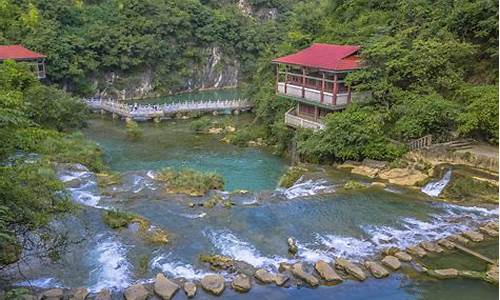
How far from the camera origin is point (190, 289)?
1416 centimetres

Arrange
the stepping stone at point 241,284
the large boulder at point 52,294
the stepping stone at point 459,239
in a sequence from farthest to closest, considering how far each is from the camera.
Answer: the stepping stone at point 459,239 → the stepping stone at point 241,284 → the large boulder at point 52,294

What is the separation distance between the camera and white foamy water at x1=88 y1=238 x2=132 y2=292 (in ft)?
47.8

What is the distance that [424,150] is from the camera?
24.2 metres

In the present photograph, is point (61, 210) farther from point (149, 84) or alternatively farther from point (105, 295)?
point (149, 84)

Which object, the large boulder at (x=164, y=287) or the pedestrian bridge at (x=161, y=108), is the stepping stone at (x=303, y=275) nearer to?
the large boulder at (x=164, y=287)

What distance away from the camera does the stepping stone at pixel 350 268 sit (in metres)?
15.1

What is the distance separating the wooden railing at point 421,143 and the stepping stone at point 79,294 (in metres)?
17.3

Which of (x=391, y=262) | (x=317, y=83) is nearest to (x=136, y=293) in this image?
(x=391, y=262)

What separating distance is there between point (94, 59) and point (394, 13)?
37.1 m

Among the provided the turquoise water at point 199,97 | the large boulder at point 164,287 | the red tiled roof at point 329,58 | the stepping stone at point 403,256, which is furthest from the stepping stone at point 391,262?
the turquoise water at point 199,97

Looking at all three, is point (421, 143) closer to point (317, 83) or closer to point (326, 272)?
→ point (317, 83)

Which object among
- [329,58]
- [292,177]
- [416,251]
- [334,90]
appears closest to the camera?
[416,251]

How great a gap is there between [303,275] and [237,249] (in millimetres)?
2696

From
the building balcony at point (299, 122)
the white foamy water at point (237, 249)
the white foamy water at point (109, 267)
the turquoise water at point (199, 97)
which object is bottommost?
the turquoise water at point (199, 97)
